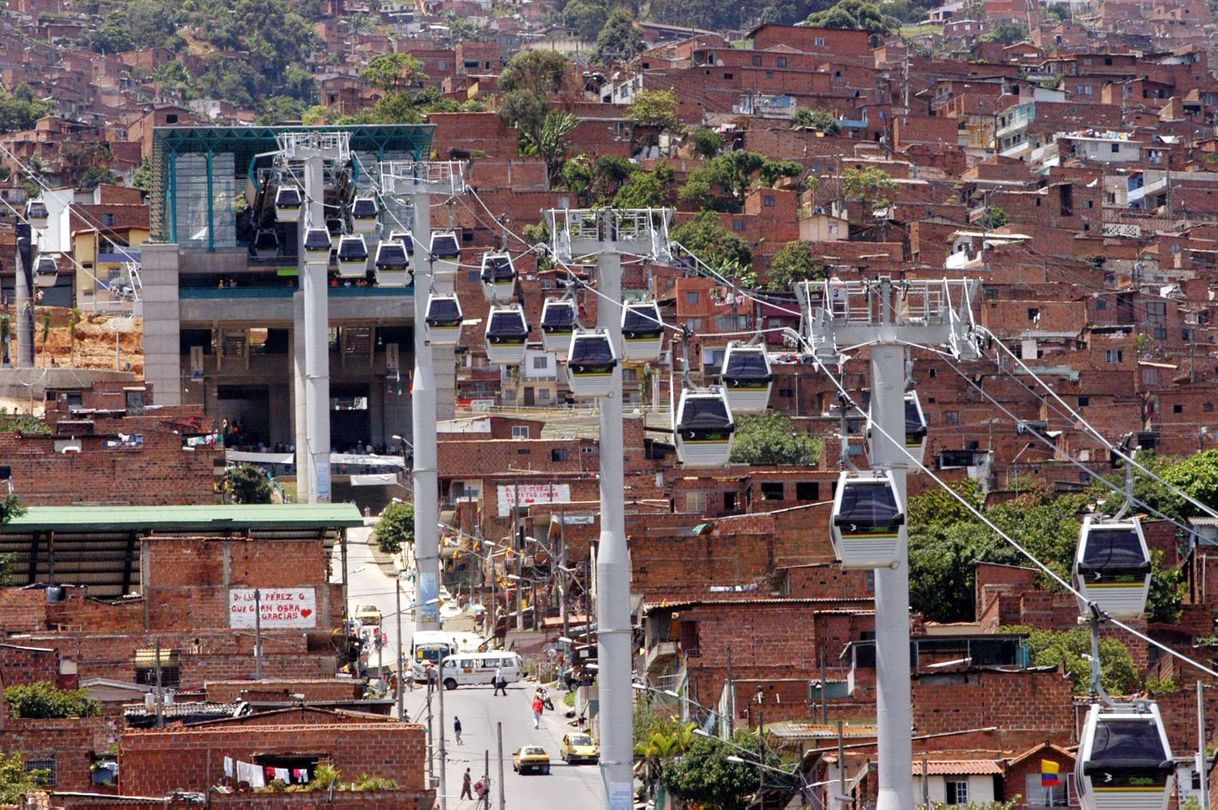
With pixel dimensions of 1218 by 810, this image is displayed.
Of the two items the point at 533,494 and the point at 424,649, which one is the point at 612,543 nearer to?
the point at 424,649

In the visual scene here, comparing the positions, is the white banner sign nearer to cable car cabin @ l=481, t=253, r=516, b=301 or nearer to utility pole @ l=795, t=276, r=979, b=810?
cable car cabin @ l=481, t=253, r=516, b=301

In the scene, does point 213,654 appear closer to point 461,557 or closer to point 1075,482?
point 461,557

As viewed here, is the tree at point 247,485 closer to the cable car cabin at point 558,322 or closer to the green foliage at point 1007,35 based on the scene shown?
the cable car cabin at point 558,322

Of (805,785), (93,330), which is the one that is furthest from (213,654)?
(93,330)

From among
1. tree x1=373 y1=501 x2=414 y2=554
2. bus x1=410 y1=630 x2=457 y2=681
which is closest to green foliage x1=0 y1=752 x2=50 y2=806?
bus x1=410 y1=630 x2=457 y2=681

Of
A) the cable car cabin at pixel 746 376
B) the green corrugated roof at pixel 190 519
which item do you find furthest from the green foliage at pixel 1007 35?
the cable car cabin at pixel 746 376

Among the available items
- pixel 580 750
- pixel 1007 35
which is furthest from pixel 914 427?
pixel 1007 35
